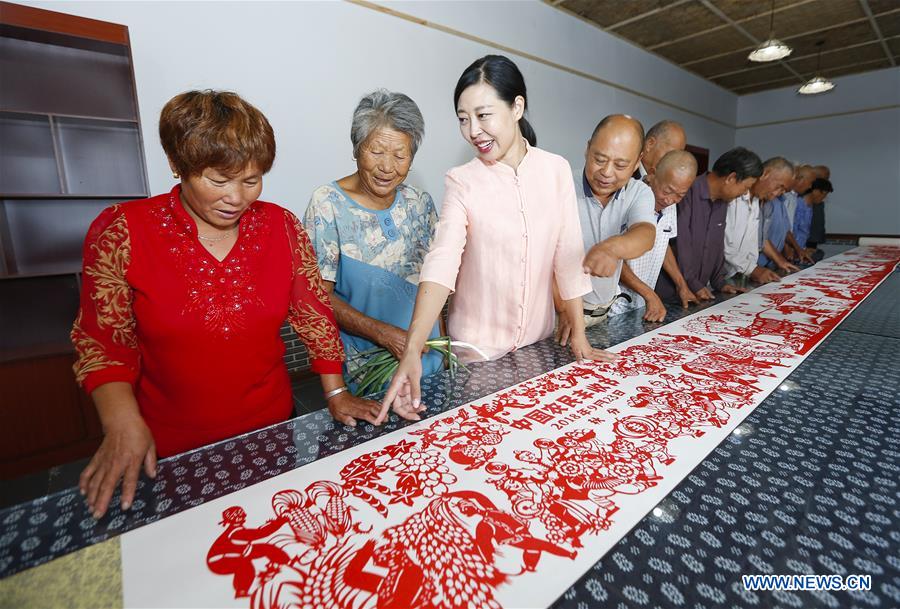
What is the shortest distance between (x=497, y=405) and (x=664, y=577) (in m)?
0.55

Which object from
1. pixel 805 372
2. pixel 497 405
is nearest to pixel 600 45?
pixel 805 372

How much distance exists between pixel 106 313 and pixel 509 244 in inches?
44.2

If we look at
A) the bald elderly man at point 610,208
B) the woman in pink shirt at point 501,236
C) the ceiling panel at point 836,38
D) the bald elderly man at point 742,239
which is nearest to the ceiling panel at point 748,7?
the ceiling panel at point 836,38

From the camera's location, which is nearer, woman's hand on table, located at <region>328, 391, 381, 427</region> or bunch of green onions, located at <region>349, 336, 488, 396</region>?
woman's hand on table, located at <region>328, 391, 381, 427</region>

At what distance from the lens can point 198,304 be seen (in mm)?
1080

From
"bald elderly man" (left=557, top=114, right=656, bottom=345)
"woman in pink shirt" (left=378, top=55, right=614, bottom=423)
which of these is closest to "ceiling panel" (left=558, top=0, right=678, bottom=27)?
"bald elderly man" (left=557, top=114, right=656, bottom=345)

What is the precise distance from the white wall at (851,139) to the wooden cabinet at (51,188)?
11.6 meters

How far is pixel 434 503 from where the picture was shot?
0.71 m

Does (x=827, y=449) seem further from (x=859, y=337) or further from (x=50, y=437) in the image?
(x=50, y=437)

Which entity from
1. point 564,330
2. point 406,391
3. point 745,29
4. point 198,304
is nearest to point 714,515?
point 406,391

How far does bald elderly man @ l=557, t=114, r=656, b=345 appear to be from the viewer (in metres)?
1.49

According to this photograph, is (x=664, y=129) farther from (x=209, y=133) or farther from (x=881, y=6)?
(x=881, y=6)

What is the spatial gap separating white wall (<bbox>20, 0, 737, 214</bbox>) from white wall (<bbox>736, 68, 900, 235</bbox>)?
6272 mm

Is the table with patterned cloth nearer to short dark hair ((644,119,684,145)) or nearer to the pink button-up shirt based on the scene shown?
the pink button-up shirt
